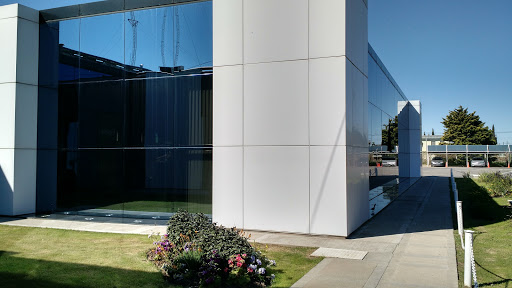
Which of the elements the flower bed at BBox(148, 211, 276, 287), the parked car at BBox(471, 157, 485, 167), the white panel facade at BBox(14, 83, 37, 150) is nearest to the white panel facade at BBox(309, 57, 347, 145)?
the flower bed at BBox(148, 211, 276, 287)

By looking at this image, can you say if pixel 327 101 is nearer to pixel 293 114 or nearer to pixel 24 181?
pixel 293 114

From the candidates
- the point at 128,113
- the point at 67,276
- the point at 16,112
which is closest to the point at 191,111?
the point at 128,113

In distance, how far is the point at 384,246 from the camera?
854cm

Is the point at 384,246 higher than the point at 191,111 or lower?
lower

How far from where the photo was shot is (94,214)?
13.0 metres

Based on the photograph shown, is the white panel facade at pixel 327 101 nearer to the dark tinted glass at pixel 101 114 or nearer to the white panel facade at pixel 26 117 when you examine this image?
the dark tinted glass at pixel 101 114

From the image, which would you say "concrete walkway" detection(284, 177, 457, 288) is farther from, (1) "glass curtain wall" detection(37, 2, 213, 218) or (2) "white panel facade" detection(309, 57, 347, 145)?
(1) "glass curtain wall" detection(37, 2, 213, 218)

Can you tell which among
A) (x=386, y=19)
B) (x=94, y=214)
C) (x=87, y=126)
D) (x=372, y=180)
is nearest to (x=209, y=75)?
(x=87, y=126)

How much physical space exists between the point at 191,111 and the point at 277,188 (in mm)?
3824

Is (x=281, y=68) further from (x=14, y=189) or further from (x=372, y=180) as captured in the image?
(x=14, y=189)

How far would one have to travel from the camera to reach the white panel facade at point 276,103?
9883 mm

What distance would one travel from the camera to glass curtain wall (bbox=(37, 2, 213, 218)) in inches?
466

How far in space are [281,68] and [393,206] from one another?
25.7ft

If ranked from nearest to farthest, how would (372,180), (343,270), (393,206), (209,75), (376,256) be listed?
(343,270), (376,256), (209,75), (393,206), (372,180)
